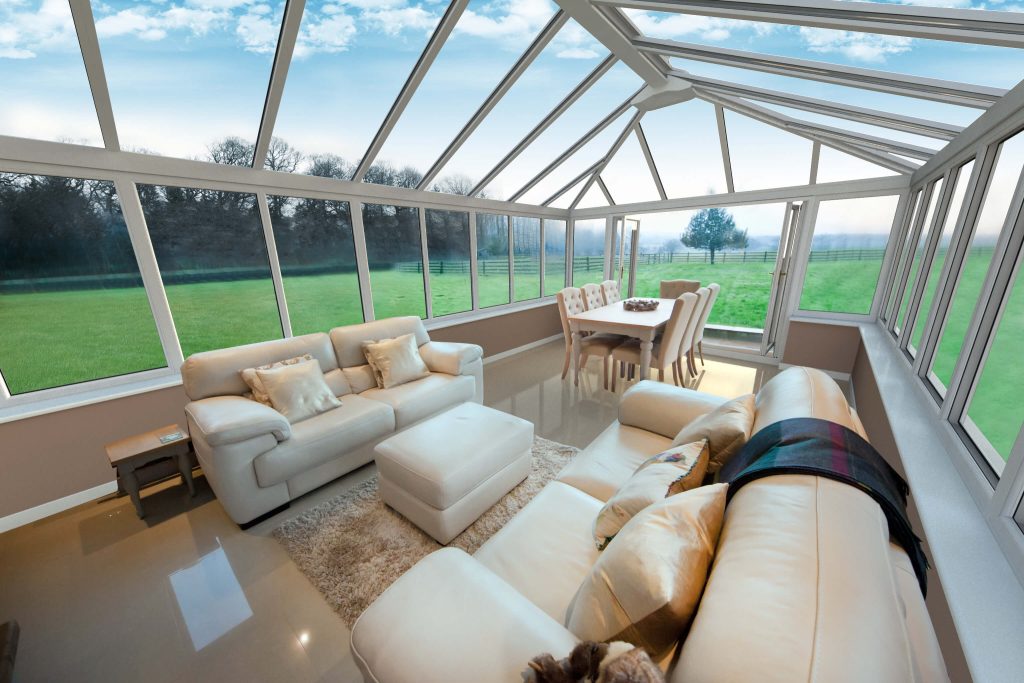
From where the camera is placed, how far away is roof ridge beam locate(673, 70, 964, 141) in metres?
2.12

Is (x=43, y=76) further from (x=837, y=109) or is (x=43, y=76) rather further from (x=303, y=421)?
(x=837, y=109)

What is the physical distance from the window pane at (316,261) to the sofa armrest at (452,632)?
2983 mm

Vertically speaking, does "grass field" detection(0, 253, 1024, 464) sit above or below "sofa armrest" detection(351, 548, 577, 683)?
above

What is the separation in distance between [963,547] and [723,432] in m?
0.61

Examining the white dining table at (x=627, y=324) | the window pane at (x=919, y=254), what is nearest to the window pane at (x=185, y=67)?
the white dining table at (x=627, y=324)

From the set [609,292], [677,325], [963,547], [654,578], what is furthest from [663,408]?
[609,292]

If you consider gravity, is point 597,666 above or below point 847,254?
below

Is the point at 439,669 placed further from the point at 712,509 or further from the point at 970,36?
the point at 970,36

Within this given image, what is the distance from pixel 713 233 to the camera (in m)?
8.00

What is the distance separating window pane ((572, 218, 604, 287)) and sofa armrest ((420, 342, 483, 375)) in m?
3.68

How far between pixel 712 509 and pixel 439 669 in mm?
701

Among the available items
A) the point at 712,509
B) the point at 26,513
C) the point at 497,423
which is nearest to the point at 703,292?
the point at 497,423

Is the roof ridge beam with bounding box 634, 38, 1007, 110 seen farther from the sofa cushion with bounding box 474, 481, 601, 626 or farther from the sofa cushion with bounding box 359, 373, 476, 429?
the sofa cushion with bounding box 359, 373, 476, 429

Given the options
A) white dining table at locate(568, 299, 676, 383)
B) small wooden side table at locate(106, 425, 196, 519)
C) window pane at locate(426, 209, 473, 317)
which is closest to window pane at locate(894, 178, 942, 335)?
white dining table at locate(568, 299, 676, 383)
